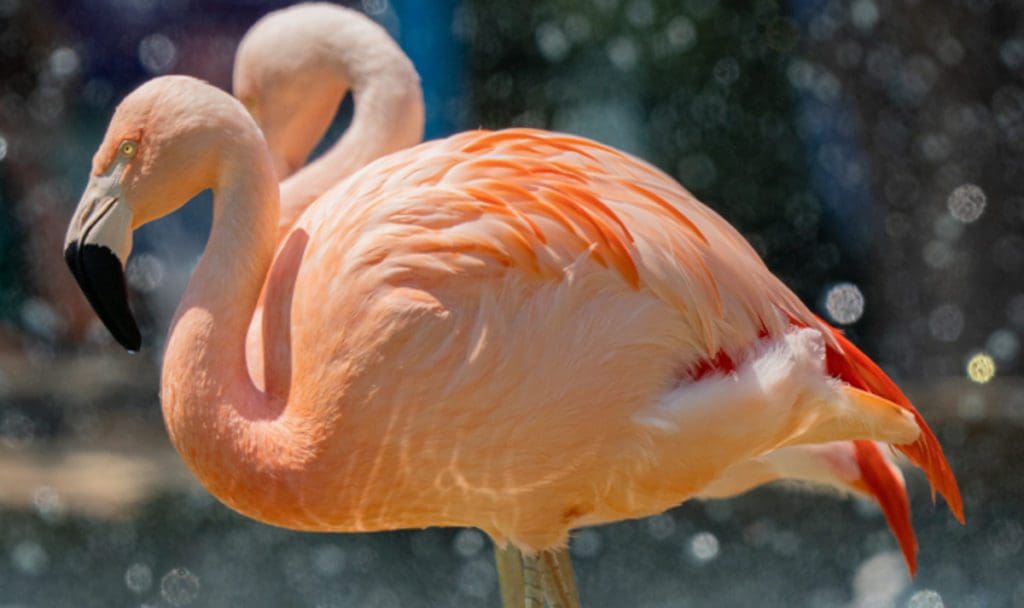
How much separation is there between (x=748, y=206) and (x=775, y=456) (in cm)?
250

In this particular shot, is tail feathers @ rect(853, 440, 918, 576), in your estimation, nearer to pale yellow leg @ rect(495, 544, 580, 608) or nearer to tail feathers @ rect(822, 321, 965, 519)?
tail feathers @ rect(822, 321, 965, 519)

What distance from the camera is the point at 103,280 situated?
5.90ft

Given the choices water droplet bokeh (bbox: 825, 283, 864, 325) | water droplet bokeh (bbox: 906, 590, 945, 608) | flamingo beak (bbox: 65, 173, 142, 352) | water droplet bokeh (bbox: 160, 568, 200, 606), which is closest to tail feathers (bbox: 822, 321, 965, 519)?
water droplet bokeh (bbox: 906, 590, 945, 608)

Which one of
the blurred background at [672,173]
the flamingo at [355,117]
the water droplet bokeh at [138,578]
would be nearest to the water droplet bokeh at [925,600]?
the blurred background at [672,173]

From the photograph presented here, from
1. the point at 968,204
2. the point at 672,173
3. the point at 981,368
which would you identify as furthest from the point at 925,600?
the point at 672,173

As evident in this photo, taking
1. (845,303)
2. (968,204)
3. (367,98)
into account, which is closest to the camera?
(367,98)

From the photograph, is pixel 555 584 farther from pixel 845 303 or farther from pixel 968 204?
pixel 968 204

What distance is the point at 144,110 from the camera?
6.11ft

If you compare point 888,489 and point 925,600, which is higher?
point 888,489

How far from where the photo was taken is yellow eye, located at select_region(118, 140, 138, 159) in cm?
186

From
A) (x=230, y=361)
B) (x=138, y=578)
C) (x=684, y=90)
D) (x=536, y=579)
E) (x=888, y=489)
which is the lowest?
(x=138, y=578)

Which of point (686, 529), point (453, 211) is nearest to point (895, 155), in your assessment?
point (686, 529)

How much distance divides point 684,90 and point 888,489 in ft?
9.09

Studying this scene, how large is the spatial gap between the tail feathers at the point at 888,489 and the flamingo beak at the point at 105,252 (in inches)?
48.9
